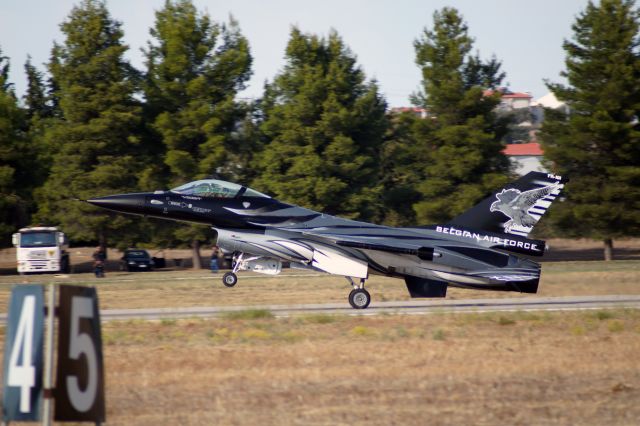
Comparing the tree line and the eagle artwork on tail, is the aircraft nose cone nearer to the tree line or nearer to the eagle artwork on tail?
the eagle artwork on tail

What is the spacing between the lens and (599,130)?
51.0m

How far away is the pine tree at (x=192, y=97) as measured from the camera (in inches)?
1982

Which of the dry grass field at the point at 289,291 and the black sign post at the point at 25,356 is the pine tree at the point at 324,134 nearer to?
the dry grass field at the point at 289,291

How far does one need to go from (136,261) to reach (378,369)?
1569 inches

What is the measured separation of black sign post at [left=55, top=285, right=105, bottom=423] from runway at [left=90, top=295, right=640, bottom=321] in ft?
39.4

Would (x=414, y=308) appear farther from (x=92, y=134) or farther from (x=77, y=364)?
(x=92, y=134)

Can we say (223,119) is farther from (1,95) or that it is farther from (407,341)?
(407,341)

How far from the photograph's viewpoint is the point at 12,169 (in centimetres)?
4941

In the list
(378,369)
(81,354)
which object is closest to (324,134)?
(378,369)

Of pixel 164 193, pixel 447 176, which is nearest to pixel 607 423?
pixel 164 193

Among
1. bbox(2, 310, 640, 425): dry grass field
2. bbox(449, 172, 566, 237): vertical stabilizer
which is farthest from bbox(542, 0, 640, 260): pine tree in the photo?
bbox(2, 310, 640, 425): dry grass field

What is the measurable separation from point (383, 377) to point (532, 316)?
8.01 metres

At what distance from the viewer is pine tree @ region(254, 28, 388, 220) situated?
51.3 m

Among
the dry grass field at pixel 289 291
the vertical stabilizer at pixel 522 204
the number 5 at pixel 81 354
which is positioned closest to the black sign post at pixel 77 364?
the number 5 at pixel 81 354
